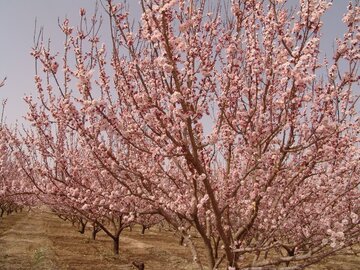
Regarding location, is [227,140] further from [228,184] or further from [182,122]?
[182,122]

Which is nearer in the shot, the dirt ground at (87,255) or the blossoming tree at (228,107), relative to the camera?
the blossoming tree at (228,107)

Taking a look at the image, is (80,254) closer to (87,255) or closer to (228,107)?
(87,255)

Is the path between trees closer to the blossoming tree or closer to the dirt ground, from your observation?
the dirt ground

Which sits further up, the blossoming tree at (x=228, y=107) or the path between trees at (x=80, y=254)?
the blossoming tree at (x=228, y=107)

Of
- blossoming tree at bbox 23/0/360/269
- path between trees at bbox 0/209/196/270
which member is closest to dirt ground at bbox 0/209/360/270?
path between trees at bbox 0/209/196/270

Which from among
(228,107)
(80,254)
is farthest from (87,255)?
(228,107)

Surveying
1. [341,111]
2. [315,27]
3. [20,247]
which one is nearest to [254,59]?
[315,27]

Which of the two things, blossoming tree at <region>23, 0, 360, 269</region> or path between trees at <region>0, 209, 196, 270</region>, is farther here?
path between trees at <region>0, 209, 196, 270</region>

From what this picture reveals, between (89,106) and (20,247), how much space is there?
16817 millimetres

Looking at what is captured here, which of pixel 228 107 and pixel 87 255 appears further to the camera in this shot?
pixel 87 255

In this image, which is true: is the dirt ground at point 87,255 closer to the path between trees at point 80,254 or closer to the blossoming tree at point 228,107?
the path between trees at point 80,254

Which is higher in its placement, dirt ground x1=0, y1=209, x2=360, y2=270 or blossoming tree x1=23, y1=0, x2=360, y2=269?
blossoming tree x1=23, y1=0, x2=360, y2=269

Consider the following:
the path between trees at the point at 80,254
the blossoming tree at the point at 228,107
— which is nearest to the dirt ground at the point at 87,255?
the path between trees at the point at 80,254

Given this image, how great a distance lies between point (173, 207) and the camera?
19.0 ft
